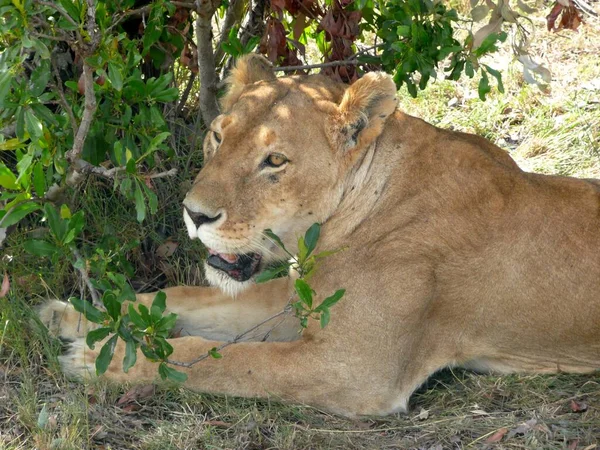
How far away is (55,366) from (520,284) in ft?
7.07

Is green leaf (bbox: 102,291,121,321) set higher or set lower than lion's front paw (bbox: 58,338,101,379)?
higher

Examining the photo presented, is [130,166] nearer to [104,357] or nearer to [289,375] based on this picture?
[104,357]

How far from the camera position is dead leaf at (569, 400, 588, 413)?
168 inches

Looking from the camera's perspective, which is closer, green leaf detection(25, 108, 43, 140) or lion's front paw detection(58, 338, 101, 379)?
green leaf detection(25, 108, 43, 140)

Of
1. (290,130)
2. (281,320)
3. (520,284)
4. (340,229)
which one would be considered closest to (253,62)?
(290,130)

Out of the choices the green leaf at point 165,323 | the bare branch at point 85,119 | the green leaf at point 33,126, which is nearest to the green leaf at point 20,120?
the green leaf at point 33,126

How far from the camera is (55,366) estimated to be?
4.39 metres

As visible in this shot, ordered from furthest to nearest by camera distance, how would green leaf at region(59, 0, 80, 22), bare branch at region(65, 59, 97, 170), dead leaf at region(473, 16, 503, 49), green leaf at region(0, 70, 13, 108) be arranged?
dead leaf at region(473, 16, 503, 49) < bare branch at region(65, 59, 97, 170) < green leaf at region(59, 0, 80, 22) < green leaf at region(0, 70, 13, 108)

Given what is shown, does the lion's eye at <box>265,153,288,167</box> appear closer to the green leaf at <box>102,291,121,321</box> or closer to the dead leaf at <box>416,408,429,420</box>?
the green leaf at <box>102,291,121,321</box>

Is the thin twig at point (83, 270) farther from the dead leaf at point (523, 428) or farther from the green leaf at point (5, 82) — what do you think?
the dead leaf at point (523, 428)

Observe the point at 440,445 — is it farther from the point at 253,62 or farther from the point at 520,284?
the point at 253,62

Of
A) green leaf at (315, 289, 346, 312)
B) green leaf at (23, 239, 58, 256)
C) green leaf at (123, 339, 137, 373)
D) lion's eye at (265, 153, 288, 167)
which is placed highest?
lion's eye at (265, 153, 288, 167)

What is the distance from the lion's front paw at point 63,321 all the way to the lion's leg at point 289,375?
0.41 m

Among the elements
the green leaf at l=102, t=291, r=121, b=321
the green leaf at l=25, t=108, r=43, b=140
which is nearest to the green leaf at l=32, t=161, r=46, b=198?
the green leaf at l=25, t=108, r=43, b=140
